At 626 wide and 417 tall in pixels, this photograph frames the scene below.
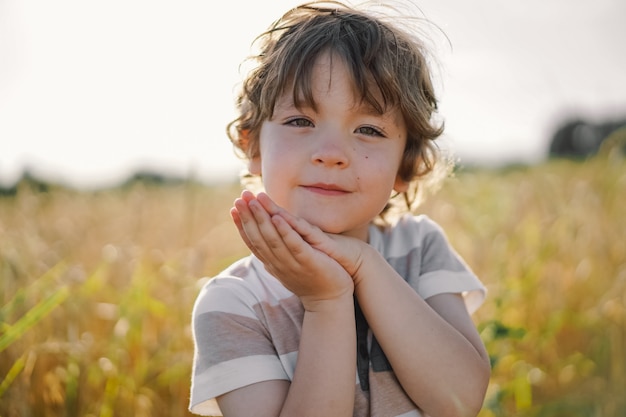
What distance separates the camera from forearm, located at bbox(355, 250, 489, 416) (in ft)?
4.92

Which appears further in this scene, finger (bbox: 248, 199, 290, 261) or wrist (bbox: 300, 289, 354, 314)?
wrist (bbox: 300, 289, 354, 314)

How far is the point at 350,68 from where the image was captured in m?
1.59

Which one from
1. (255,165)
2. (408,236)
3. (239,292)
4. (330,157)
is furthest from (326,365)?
(255,165)

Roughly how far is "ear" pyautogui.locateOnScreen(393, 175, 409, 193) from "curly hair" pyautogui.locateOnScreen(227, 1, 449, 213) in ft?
0.04

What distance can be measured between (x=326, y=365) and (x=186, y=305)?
1.13 m

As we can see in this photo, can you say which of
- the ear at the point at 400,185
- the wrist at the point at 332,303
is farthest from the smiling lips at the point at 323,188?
the ear at the point at 400,185

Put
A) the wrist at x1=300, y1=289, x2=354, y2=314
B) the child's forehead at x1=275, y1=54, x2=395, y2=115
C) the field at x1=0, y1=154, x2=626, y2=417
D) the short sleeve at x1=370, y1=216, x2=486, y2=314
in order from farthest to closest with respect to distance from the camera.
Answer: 1. the field at x1=0, y1=154, x2=626, y2=417
2. the short sleeve at x1=370, y1=216, x2=486, y2=314
3. the child's forehead at x1=275, y1=54, x2=395, y2=115
4. the wrist at x1=300, y1=289, x2=354, y2=314

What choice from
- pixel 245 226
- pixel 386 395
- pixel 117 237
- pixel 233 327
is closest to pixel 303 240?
pixel 245 226

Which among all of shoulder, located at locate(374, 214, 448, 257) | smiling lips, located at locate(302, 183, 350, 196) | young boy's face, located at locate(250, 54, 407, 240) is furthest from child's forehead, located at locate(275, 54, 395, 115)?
shoulder, located at locate(374, 214, 448, 257)

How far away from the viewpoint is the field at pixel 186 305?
204 cm

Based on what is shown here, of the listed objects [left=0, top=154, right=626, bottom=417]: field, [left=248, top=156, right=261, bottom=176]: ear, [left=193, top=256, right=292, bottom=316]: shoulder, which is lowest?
[left=0, top=154, right=626, bottom=417]: field

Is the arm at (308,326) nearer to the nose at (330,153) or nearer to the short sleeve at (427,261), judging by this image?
the nose at (330,153)

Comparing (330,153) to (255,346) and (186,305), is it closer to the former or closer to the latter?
(255,346)

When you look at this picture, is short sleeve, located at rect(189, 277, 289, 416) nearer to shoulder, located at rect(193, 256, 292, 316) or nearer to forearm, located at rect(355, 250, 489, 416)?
shoulder, located at rect(193, 256, 292, 316)
